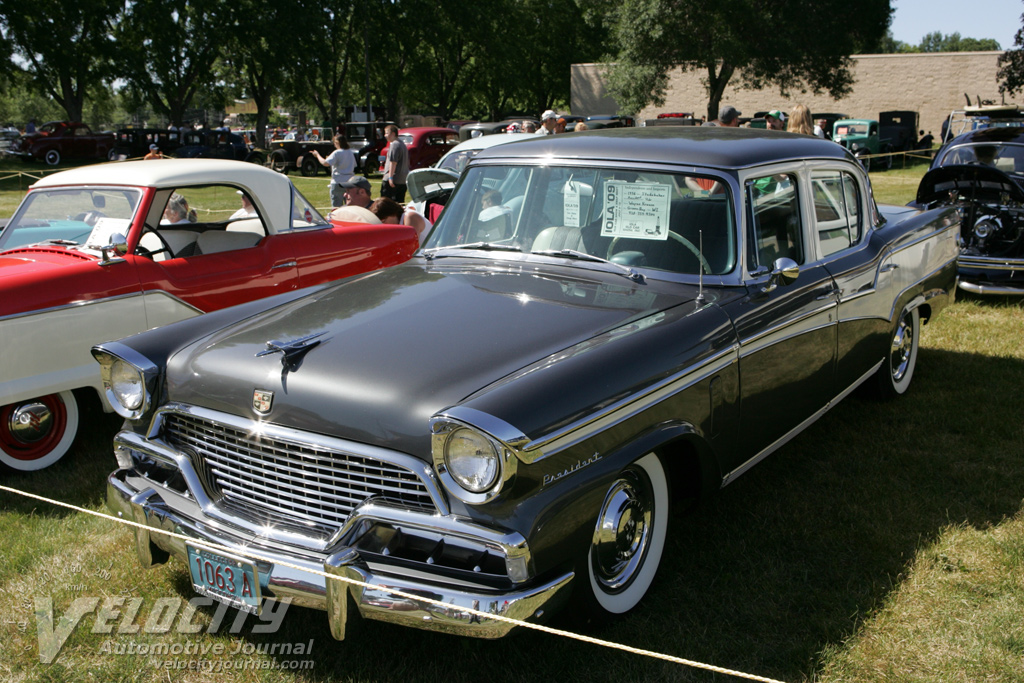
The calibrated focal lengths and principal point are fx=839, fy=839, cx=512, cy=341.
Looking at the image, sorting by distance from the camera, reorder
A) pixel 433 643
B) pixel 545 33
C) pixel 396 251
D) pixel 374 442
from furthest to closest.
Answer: pixel 545 33 < pixel 396 251 < pixel 433 643 < pixel 374 442

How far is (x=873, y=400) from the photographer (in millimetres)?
5418

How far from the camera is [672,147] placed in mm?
3785

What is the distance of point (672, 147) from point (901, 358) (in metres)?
2.73

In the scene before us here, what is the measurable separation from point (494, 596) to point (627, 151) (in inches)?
86.8

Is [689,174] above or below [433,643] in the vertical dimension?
above

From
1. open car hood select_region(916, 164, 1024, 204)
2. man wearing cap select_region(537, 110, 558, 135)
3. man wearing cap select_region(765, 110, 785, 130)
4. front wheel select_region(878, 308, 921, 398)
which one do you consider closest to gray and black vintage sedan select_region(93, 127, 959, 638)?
front wheel select_region(878, 308, 921, 398)

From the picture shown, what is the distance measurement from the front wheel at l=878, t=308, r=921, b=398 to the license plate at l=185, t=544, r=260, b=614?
13.1ft

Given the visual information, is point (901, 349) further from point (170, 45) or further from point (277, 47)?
point (170, 45)

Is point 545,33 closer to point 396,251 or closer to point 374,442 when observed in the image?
point 396,251

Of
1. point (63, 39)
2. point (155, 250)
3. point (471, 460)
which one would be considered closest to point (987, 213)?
point (155, 250)

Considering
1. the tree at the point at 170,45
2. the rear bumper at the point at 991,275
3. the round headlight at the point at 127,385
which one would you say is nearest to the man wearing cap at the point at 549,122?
the rear bumper at the point at 991,275

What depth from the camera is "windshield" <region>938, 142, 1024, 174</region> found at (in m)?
8.63

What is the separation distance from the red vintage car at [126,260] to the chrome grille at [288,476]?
3.51 ft

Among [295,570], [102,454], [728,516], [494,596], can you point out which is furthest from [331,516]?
[102,454]
